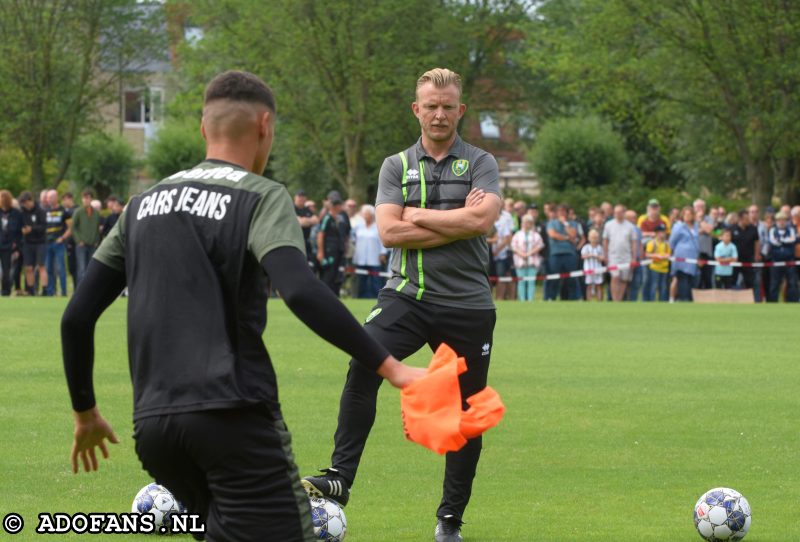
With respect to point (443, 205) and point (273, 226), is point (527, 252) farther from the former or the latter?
point (273, 226)

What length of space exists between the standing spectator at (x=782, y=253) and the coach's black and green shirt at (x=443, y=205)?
25191 millimetres

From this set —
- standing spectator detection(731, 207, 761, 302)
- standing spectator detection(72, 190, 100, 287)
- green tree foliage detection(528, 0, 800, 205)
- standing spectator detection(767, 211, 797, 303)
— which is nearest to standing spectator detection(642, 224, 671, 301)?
standing spectator detection(731, 207, 761, 302)

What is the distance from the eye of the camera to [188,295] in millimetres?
4676

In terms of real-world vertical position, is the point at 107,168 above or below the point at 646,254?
above

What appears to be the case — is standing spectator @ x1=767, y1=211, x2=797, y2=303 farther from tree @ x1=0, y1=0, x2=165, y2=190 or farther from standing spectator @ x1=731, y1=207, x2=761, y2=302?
tree @ x1=0, y1=0, x2=165, y2=190

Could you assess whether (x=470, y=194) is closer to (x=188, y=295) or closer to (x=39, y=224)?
(x=188, y=295)

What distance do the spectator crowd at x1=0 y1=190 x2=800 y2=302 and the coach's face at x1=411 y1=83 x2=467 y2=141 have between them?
2217cm

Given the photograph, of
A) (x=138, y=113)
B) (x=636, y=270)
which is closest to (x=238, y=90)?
(x=636, y=270)

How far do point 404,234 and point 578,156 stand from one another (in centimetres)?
5132

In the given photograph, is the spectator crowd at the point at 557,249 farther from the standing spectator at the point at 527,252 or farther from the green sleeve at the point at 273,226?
the green sleeve at the point at 273,226

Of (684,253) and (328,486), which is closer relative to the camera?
(328,486)

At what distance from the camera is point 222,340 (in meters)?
4.68

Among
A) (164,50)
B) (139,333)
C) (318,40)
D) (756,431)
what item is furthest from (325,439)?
(164,50)

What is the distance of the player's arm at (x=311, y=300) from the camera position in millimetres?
4520
